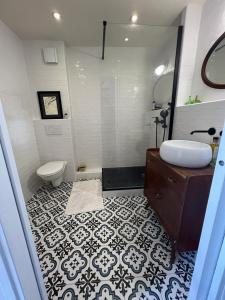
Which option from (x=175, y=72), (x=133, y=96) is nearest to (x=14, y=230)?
(x=175, y=72)

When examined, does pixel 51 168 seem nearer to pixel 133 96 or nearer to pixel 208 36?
pixel 133 96

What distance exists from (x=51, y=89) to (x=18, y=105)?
58cm

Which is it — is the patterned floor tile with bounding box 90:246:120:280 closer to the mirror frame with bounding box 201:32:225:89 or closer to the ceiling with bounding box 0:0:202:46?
the mirror frame with bounding box 201:32:225:89

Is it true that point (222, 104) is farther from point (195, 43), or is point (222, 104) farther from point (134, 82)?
point (134, 82)

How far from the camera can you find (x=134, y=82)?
8.14ft

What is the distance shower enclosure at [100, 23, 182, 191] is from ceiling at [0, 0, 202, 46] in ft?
0.53

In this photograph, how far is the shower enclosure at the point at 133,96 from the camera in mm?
1931

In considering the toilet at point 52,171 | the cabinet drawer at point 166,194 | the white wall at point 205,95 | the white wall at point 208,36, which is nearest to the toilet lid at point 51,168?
the toilet at point 52,171

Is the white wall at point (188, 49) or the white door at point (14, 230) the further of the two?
the white wall at point (188, 49)

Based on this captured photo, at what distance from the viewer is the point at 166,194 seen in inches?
47.7

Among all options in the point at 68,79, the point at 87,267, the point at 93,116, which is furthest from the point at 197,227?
the point at 68,79

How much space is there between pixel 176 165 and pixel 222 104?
2.01ft

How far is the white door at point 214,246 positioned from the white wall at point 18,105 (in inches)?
80.2

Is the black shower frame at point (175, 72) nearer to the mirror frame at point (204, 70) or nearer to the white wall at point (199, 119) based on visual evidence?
the white wall at point (199, 119)
